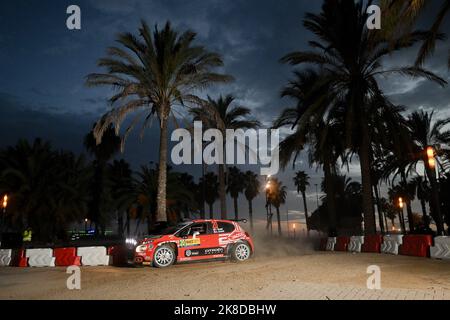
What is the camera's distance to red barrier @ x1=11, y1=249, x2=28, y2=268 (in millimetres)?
15516

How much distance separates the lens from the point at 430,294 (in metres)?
6.75

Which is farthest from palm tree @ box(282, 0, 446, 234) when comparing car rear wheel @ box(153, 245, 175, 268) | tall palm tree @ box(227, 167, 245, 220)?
tall palm tree @ box(227, 167, 245, 220)

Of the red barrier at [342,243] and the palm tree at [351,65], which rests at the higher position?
the palm tree at [351,65]

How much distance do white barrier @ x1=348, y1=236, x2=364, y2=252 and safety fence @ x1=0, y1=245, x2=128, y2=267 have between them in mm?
10710

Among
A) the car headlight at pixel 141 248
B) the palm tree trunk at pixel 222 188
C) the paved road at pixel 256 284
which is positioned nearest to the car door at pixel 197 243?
the car headlight at pixel 141 248

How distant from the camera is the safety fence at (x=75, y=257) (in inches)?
588

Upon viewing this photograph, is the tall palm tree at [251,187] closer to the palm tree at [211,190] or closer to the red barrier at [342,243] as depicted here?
the palm tree at [211,190]

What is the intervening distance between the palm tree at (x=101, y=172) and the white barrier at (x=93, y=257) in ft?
149

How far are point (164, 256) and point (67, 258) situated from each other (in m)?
4.91

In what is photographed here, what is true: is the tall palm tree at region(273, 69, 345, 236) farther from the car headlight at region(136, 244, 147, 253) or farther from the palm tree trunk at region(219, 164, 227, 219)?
the car headlight at region(136, 244, 147, 253)

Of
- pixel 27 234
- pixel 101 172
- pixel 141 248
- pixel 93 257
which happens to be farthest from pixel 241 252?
pixel 101 172
